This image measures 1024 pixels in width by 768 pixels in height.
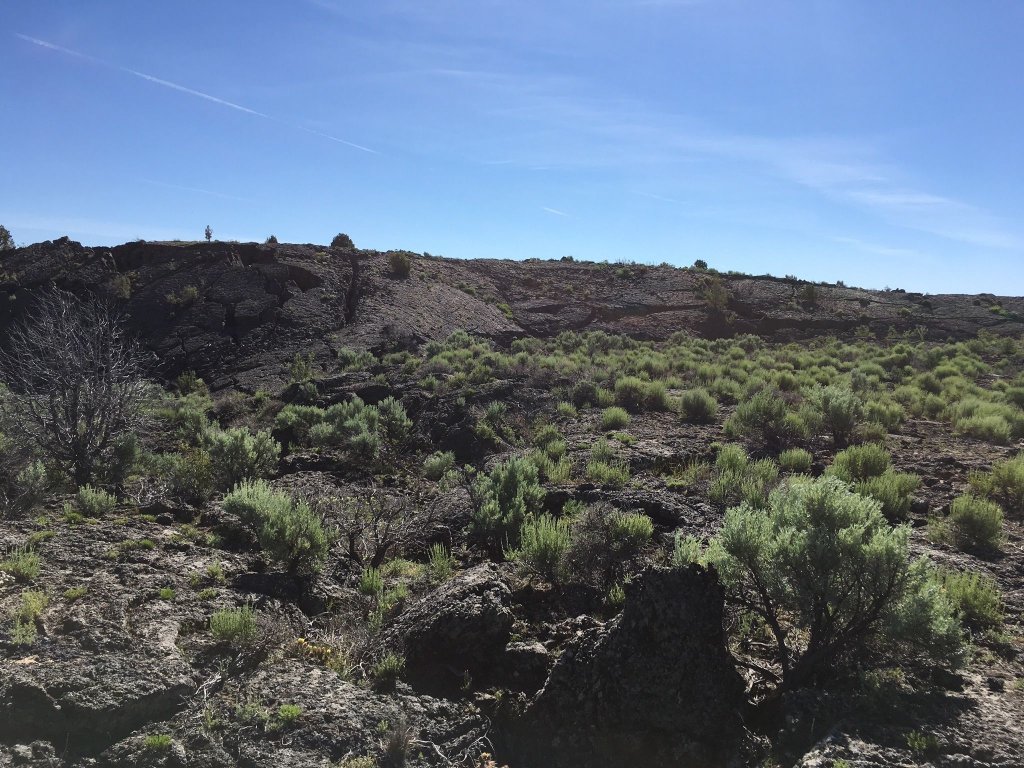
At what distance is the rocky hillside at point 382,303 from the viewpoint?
23.6 m

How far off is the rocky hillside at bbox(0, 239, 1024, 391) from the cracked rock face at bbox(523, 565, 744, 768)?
59.6 feet

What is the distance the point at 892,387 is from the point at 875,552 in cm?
1492

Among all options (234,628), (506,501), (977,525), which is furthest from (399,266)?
(977,525)

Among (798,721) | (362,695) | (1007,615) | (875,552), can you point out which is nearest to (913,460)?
(1007,615)

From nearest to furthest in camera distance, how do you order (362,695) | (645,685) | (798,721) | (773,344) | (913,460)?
(798,721) < (645,685) < (362,695) < (913,460) < (773,344)

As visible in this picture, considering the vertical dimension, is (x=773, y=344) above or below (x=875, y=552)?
above

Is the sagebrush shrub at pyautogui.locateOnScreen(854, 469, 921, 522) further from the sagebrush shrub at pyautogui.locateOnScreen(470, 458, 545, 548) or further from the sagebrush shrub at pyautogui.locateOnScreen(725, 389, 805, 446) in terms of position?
the sagebrush shrub at pyautogui.locateOnScreen(470, 458, 545, 548)

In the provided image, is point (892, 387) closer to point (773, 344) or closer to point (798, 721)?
point (773, 344)

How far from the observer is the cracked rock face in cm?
431

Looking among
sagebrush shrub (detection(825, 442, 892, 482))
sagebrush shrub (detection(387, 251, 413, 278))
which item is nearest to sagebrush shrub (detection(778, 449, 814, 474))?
sagebrush shrub (detection(825, 442, 892, 482))

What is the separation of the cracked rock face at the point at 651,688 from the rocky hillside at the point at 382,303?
18.2 metres

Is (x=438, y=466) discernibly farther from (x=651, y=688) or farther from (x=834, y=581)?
(x=834, y=581)

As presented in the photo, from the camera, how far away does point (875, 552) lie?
457cm

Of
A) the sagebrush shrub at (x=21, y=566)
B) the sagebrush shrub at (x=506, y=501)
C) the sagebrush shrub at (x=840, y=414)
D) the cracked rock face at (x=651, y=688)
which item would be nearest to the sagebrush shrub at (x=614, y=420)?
the sagebrush shrub at (x=506, y=501)
